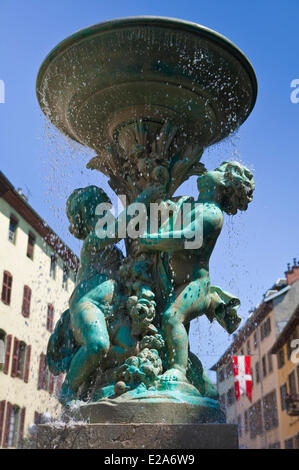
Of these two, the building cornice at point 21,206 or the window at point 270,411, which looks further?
the window at point 270,411

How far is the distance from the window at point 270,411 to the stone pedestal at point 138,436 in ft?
123

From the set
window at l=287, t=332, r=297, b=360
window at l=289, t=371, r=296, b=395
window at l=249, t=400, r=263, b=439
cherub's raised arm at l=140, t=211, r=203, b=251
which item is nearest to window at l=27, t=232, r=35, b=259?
window at l=287, t=332, r=297, b=360

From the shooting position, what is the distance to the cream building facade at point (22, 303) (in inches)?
1059

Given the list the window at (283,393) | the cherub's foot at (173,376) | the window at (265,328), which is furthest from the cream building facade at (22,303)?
the cherub's foot at (173,376)

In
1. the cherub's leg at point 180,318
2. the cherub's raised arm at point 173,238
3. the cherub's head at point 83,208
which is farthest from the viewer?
the cherub's head at point 83,208

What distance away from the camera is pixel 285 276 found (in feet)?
143

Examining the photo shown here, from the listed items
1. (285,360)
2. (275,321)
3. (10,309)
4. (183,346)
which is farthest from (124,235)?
(275,321)

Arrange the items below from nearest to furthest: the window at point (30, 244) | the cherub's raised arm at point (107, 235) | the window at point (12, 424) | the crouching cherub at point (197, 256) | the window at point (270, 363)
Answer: the crouching cherub at point (197, 256), the cherub's raised arm at point (107, 235), the window at point (12, 424), the window at point (30, 244), the window at point (270, 363)

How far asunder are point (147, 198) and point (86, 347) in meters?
1.43

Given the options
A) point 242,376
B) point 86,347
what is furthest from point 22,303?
point 86,347

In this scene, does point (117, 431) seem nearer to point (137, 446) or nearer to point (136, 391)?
point (137, 446)

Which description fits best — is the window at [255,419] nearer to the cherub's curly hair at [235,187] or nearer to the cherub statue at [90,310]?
the cherub's curly hair at [235,187]

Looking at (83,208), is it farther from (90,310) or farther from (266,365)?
(266,365)
